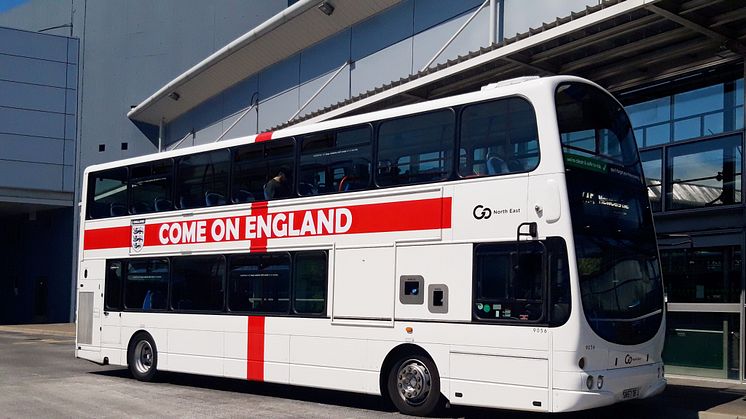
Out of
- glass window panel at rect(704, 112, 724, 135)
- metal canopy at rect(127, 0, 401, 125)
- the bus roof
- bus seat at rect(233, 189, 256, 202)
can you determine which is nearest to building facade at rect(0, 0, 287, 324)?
metal canopy at rect(127, 0, 401, 125)

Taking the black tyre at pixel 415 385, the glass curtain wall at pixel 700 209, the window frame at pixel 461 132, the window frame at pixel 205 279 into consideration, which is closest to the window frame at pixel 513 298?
the window frame at pixel 461 132

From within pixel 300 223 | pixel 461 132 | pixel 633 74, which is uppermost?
pixel 633 74

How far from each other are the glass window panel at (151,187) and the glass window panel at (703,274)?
9.62m

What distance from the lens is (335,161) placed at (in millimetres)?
12406

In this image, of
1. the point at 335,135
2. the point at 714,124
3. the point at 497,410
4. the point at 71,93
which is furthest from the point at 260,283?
the point at 71,93

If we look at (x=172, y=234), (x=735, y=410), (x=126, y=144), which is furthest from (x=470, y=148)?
(x=126, y=144)

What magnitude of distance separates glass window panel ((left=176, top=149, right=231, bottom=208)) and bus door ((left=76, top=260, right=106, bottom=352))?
9.46 feet

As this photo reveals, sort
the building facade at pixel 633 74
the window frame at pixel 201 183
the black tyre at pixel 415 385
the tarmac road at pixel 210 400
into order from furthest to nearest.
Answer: the window frame at pixel 201 183, the building facade at pixel 633 74, the tarmac road at pixel 210 400, the black tyre at pixel 415 385

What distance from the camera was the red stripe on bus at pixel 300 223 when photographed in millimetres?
11062

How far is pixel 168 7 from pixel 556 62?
26.6 metres

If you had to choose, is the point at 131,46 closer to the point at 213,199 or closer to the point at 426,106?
the point at 213,199

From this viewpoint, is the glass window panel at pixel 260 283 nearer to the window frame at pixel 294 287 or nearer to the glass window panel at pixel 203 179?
the window frame at pixel 294 287

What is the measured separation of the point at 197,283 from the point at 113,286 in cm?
269

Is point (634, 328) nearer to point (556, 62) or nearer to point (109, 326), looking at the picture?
point (556, 62)
